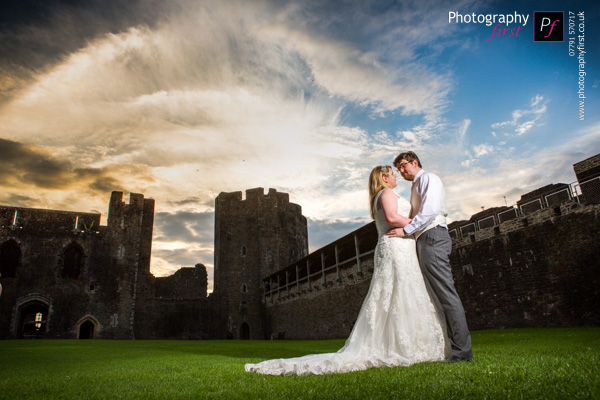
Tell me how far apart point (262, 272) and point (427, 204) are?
1088 inches

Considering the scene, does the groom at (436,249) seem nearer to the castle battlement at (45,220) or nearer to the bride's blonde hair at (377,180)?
the bride's blonde hair at (377,180)

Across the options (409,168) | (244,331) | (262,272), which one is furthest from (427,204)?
(244,331)

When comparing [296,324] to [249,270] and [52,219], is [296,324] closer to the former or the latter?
[249,270]

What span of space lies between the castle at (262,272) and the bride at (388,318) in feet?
28.9

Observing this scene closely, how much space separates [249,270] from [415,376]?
28.8 metres

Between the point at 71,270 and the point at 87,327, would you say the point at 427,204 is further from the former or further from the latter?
the point at 87,327

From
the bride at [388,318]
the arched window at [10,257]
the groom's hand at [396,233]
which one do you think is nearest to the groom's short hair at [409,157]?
the bride at [388,318]

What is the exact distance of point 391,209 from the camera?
4043 mm

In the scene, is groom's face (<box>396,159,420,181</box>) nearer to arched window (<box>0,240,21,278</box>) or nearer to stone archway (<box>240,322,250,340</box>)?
stone archway (<box>240,322,250,340</box>)

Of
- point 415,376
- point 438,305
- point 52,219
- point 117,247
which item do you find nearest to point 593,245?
point 438,305

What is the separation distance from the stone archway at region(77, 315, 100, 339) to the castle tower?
8.56 metres

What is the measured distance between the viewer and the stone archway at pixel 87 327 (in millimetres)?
25891

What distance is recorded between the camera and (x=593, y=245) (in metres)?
10.2

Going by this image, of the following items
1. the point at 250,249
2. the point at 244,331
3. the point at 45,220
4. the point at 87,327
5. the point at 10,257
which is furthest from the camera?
the point at 250,249
